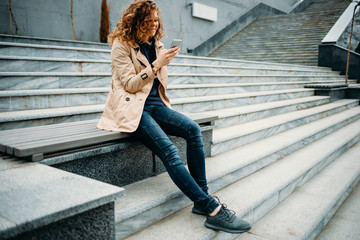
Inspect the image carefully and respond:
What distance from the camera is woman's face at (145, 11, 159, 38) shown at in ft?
8.20

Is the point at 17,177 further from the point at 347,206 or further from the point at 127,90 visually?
the point at 347,206

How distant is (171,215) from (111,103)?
1002 mm

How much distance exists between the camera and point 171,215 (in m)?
2.36

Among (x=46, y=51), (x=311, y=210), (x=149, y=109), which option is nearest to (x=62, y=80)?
(x=46, y=51)

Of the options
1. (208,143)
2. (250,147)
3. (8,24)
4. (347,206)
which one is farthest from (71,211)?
(8,24)

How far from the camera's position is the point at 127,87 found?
96.2 inches

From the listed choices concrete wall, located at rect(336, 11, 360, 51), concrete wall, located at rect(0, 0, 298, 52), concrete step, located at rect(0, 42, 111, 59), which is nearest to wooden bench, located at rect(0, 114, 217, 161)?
concrete step, located at rect(0, 42, 111, 59)

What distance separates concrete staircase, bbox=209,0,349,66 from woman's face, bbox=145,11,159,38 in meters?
9.55

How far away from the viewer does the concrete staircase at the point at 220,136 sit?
229 cm

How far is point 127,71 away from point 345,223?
8.25ft

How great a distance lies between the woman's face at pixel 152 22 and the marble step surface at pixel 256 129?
1.42 m

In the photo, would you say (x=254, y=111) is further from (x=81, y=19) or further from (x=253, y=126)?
(x=81, y=19)

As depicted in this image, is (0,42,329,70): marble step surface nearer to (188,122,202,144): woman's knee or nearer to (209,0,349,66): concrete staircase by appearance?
(188,122,202,144): woman's knee

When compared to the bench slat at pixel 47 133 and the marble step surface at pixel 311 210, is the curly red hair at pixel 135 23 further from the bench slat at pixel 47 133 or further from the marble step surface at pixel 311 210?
the marble step surface at pixel 311 210
